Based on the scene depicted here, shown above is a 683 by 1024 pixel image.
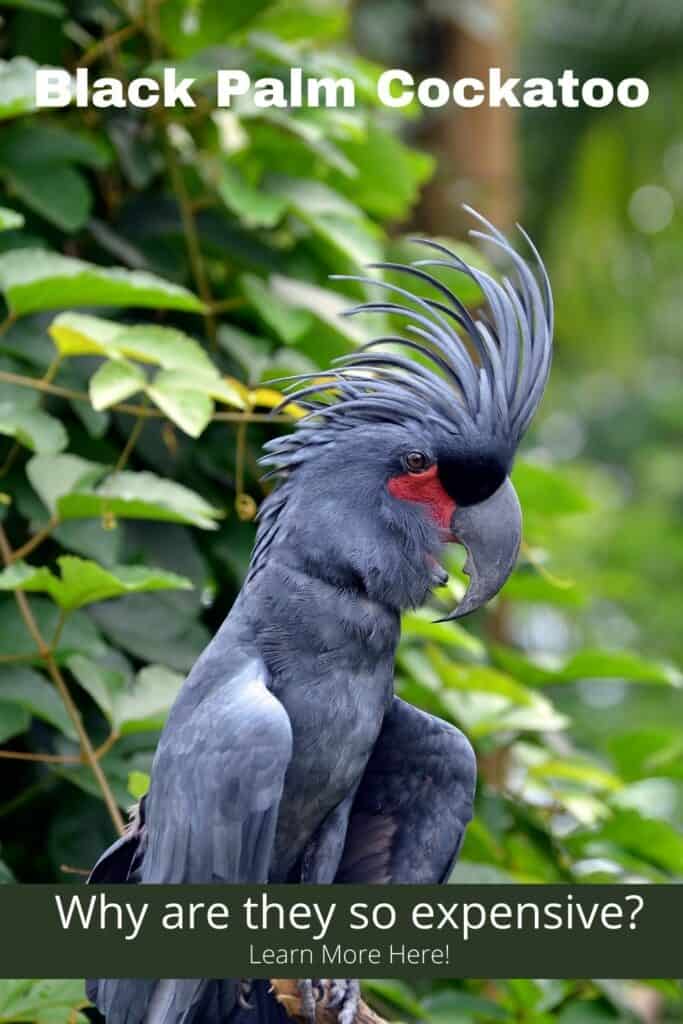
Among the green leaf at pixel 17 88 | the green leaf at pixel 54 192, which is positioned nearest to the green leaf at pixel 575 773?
the green leaf at pixel 54 192

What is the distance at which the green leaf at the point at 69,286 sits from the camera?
2695mm

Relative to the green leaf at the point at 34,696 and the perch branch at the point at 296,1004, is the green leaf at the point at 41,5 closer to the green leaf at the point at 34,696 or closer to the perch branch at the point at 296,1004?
the green leaf at the point at 34,696

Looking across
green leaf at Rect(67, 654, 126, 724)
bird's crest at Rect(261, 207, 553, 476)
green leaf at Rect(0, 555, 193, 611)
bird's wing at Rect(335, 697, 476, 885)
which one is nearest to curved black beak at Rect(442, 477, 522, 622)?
bird's crest at Rect(261, 207, 553, 476)

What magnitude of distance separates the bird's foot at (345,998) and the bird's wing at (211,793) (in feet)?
0.82

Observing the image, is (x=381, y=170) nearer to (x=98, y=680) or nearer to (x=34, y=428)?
(x=34, y=428)

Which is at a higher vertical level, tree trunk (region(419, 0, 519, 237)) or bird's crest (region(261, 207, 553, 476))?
tree trunk (region(419, 0, 519, 237))

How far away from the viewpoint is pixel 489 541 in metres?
2.19

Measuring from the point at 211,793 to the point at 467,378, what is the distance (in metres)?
0.81

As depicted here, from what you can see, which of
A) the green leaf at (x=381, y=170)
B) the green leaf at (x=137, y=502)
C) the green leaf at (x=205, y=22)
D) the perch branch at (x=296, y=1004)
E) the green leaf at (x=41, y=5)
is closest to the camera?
the perch branch at (x=296, y=1004)

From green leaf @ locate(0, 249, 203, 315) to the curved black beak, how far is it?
884 millimetres

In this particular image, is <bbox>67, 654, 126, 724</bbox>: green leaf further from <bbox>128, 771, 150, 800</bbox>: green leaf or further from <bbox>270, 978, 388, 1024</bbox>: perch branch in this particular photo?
<bbox>270, 978, 388, 1024</bbox>: perch branch

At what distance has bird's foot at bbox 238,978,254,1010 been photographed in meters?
2.34

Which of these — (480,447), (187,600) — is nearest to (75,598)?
(187,600)

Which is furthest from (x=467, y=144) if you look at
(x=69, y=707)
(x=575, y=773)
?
(x=69, y=707)
